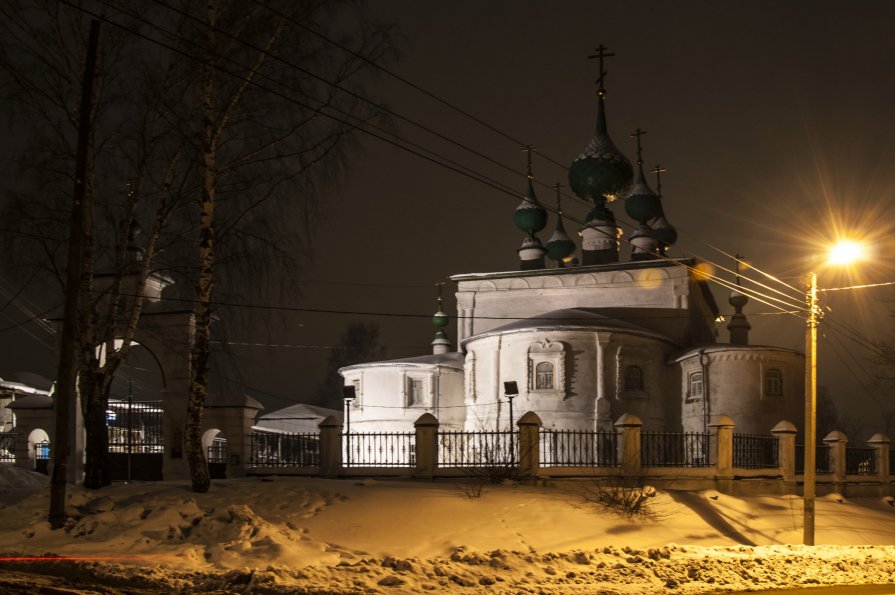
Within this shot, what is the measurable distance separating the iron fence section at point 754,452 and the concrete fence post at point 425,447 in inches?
290

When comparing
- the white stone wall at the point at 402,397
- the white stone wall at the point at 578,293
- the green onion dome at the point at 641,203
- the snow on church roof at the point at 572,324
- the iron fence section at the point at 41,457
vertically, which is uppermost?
the green onion dome at the point at 641,203

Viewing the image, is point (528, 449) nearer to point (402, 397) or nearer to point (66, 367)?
point (66, 367)

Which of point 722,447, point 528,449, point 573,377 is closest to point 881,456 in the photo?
point 722,447

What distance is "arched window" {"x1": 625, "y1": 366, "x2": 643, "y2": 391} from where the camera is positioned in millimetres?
34812

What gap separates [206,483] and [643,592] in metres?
8.12

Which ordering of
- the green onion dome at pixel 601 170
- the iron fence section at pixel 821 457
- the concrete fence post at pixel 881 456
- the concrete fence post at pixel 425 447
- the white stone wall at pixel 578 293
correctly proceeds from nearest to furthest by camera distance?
the concrete fence post at pixel 425 447, the iron fence section at pixel 821 457, the concrete fence post at pixel 881 456, the white stone wall at pixel 578 293, the green onion dome at pixel 601 170

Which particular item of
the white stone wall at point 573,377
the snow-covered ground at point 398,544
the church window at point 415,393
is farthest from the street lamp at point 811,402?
the church window at point 415,393

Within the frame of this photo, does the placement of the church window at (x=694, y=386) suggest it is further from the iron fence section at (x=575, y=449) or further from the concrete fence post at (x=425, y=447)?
the concrete fence post at (x=425, y=447)

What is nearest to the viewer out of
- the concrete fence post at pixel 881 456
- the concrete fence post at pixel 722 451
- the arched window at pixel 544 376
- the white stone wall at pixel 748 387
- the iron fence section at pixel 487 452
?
the iron fence section at pixel 487 452

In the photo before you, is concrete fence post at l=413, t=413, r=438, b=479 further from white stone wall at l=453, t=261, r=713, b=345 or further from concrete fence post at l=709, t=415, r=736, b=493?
white stone wall at l=453, t=261, r=713, b=345

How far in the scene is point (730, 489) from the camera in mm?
23047

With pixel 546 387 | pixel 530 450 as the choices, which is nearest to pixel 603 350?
pixel 546 387

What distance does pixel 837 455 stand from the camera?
27109mm

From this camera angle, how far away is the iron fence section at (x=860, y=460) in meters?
27.7
